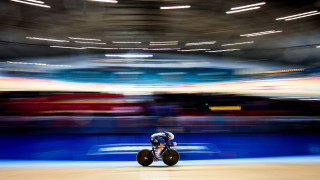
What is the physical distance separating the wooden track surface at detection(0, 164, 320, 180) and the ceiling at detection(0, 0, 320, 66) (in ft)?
10.2

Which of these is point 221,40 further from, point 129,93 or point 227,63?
point 129,93

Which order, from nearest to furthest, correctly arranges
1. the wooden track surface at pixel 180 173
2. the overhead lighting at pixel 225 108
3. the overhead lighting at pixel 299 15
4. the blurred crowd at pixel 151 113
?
1. the wooden track surface at pixel 180 173
2. the overhead lighting at pixel 299 15
3. the blurred crowd at pixel 151 113
4. the overhead lighting at pixel 225 108

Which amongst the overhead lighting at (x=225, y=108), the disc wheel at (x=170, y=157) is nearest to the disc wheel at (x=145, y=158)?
the disc wheel at (x=170, y=157)

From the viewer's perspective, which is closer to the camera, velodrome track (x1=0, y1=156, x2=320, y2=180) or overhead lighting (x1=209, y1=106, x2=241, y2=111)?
velodrome track (x1=0, y1=156, x2=320, y2=180)

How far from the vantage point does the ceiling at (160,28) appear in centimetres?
479

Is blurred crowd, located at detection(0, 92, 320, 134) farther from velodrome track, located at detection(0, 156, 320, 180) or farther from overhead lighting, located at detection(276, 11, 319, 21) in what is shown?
velodrome track, located at detection(0, 156, 320, 180)

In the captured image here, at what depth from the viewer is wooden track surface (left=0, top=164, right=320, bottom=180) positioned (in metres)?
2.97

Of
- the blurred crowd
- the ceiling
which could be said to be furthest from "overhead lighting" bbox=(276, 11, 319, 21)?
the blurred crowd

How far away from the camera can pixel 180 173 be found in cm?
317

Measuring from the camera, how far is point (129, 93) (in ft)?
20.9

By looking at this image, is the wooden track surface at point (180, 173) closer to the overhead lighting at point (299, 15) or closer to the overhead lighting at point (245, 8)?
the overhead lighting at point (245, 8)

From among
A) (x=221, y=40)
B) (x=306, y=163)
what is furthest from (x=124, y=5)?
(x=306, y=163)

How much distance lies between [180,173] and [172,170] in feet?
0.69

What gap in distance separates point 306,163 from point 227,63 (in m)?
3.61
